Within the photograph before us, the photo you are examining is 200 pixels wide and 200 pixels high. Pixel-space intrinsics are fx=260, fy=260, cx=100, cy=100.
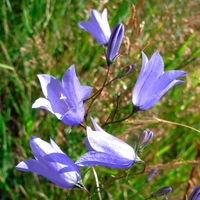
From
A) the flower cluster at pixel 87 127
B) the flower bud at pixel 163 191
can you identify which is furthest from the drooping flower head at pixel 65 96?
the flower bud at pixel 163 191

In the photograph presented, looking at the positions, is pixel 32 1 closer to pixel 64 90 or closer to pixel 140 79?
pixel 64 90

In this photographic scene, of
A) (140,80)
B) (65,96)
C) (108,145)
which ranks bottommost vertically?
(108,145)

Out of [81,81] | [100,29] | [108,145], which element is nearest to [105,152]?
[108,145]

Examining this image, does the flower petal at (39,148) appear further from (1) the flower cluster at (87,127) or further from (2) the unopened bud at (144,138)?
(2) the unopened bud at (144,138)

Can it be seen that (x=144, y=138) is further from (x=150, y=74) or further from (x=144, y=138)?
(x=150, y=74)

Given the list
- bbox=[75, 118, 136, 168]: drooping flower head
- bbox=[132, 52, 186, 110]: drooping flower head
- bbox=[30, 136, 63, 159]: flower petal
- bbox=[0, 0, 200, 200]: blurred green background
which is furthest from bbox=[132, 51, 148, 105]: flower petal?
bbox=[0, 0, 200, 200]: blurred green background

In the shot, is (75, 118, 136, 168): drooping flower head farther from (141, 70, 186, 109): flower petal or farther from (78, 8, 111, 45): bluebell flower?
(78, 8, 111, 45): bluebell flower

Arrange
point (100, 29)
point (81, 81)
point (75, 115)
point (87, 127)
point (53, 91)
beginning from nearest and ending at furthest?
point (87, 127) < point (75, 115) < point (53, 91) < point (100, 29) < point (81, 81)
